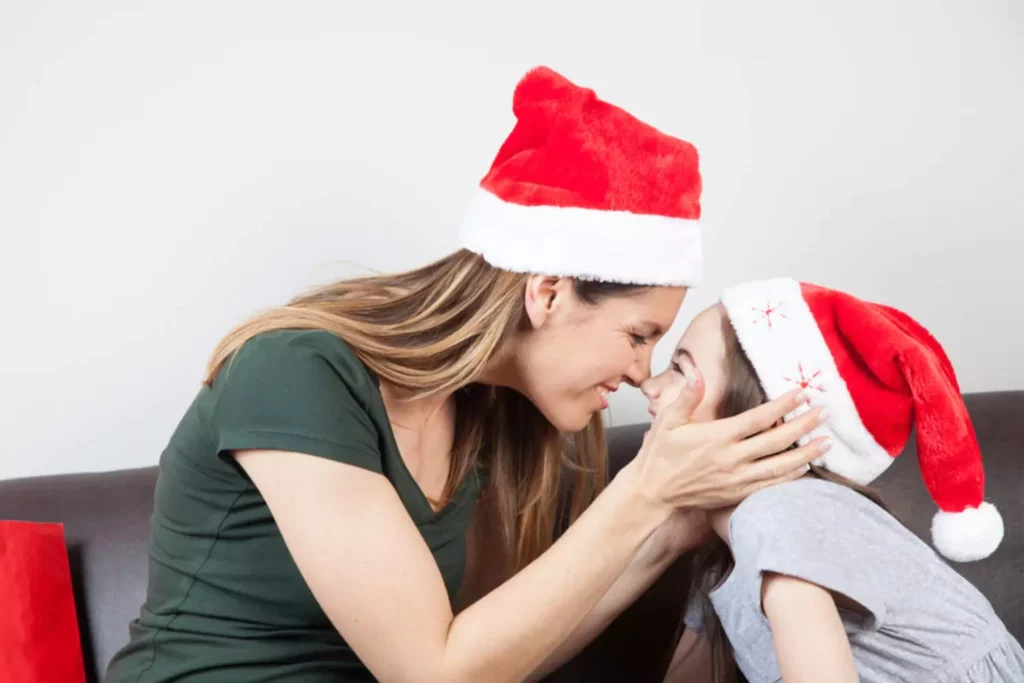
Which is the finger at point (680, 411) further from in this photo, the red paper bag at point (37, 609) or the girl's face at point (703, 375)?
the red paper bag at point (37, 609)

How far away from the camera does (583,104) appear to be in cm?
116

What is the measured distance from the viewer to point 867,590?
110 cm

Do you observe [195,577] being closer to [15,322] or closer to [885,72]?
[15,322]

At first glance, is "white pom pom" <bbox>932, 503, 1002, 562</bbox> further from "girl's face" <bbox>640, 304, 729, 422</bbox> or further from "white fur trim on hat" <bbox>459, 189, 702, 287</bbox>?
"white fur trim on hat" <bbox>459, 189, 702, 287</bbox>

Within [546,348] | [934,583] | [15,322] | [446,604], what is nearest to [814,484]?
[934,583]

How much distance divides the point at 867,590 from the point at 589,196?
54 cm

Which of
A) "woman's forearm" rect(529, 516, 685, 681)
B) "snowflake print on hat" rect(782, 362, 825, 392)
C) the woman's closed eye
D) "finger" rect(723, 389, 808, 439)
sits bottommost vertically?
"woman's forearm" rect(529, 516, 685, 681)

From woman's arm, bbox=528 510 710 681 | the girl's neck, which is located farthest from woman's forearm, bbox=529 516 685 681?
the girl's neck

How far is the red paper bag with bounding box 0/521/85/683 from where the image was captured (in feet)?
4.25

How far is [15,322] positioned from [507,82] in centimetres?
88

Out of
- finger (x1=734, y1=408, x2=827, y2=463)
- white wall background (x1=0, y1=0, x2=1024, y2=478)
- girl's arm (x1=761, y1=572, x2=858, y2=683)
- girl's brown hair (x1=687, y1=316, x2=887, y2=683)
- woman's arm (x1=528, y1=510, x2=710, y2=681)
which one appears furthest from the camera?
white wall background (x1=0, y1=0, x2=1024, y2=478)

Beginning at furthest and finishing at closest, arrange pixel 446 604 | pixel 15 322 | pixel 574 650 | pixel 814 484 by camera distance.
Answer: pixel 15 322 → pixel 574 650 → pixel 814 484 → pixel 446 604

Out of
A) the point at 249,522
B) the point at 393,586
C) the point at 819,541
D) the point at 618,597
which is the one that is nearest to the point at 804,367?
the point at 819,541

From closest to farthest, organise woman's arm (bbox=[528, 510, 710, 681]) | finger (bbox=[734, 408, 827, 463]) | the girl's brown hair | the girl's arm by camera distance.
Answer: the girl's arm → finger (bbox=[734, 408, 827, 463]) → the girl's brown hair → woman's arm (bbox=[528, 510, 710, 681])
